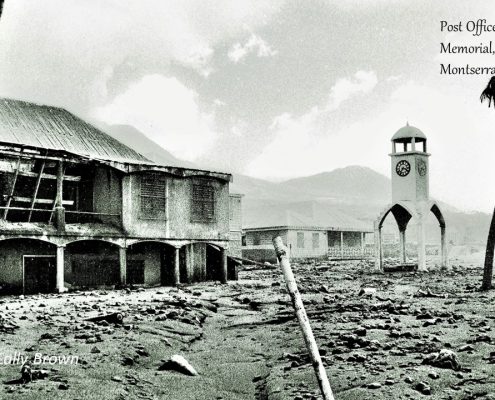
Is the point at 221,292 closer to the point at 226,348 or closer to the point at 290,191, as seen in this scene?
the point at 226,348

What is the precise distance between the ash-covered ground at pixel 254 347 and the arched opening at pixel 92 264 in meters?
4.77

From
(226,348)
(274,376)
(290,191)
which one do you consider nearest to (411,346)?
(274,376)

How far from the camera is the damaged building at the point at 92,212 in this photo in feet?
61.3

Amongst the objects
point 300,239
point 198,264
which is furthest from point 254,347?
point 300,239

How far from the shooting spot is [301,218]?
6056 cm

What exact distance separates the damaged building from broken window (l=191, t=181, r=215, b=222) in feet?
0.15

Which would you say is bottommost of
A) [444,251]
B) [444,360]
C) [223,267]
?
[223,267]

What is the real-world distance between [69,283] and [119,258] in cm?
210

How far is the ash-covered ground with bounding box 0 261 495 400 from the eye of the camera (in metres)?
6.86

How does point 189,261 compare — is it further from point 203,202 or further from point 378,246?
point 378,246

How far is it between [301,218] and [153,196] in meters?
40.0

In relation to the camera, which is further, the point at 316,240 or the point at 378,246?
the point at 316,240

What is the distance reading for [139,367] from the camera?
27.3 ft

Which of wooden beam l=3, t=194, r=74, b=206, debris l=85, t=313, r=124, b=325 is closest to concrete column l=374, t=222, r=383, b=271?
wooden beam l=3, t=194, r=74, b=206
